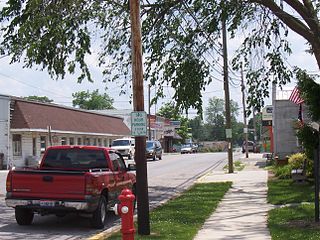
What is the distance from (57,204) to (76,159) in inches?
80.0

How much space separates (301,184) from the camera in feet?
63.9

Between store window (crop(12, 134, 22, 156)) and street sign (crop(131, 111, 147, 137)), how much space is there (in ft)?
110

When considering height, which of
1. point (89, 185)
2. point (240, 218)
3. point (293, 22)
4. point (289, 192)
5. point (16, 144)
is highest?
point (293, 22)

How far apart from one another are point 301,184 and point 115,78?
25.8ft

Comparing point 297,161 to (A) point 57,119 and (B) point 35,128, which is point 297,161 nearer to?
(B) point 35,128

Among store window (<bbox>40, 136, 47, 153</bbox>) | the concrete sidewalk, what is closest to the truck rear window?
the concrete sidewalk

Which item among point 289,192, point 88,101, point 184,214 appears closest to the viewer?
point 184,214

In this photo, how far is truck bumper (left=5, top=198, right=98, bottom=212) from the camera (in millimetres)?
11000

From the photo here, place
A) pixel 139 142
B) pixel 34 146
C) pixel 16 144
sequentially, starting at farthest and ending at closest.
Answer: pixel 34 146 → pixel 16 144 → pixel 139 142

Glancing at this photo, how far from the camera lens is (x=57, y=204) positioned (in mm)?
11094

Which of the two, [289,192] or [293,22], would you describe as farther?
[289,192]

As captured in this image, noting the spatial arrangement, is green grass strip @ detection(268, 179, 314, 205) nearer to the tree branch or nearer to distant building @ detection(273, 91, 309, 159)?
the tree branch

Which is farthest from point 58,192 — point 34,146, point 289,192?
point 34,146

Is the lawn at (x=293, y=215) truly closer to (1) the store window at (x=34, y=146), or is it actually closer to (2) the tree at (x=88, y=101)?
(1) the store window at (x=34, y=146)
